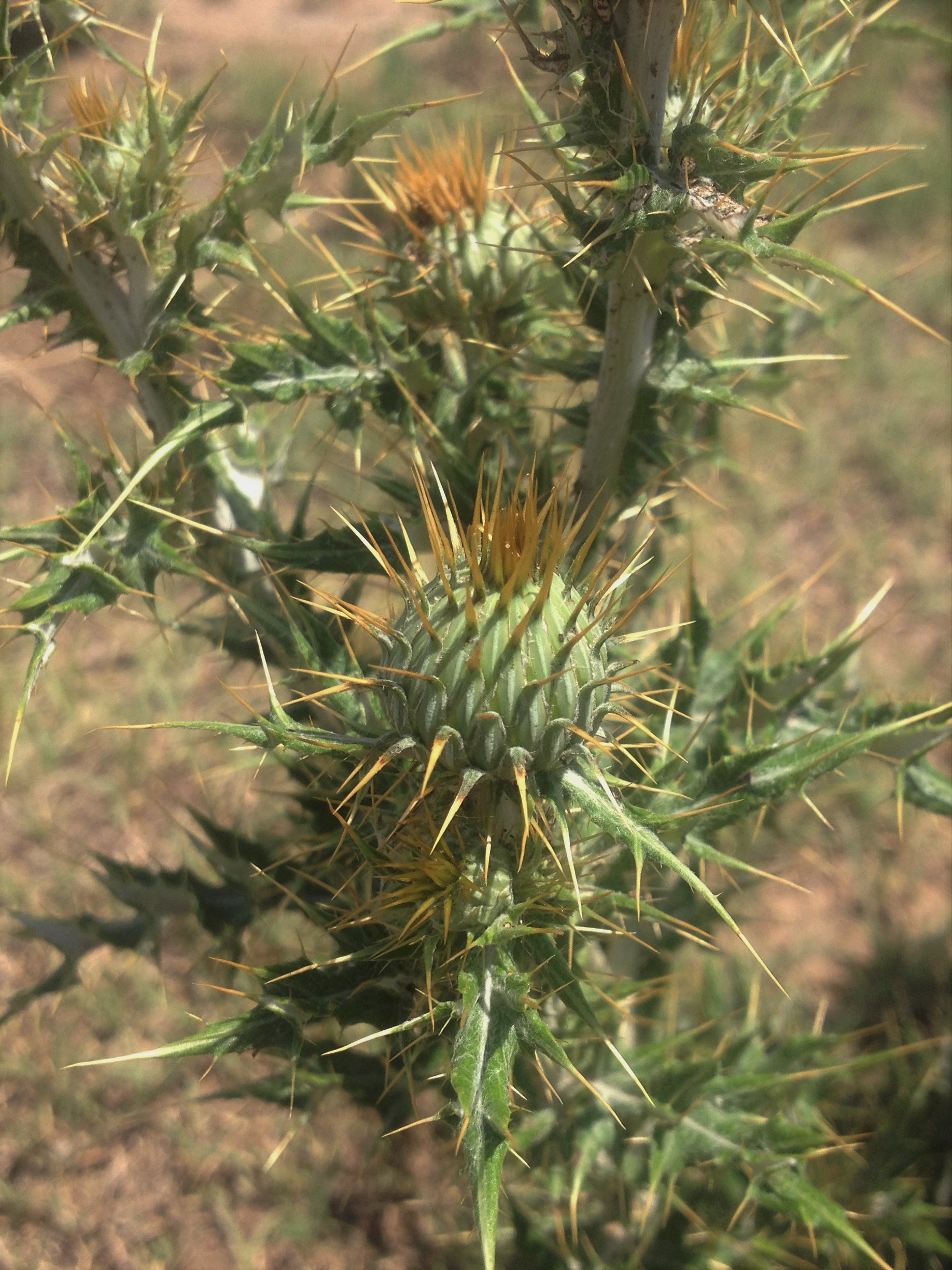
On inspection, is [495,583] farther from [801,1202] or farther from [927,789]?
[801,1202]

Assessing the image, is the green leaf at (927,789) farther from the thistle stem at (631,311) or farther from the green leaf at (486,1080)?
the green leaf at (486,1080)

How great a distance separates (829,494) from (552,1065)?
427 centimetres

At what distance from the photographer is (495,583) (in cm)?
145

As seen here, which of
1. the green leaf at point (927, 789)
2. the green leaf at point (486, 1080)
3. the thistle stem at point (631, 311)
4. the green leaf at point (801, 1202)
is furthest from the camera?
the green leaf at point (927, 789)

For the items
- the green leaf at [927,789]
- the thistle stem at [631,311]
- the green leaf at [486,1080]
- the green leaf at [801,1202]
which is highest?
the thistle stem at [631,311]

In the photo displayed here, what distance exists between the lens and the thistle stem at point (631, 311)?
1.45m

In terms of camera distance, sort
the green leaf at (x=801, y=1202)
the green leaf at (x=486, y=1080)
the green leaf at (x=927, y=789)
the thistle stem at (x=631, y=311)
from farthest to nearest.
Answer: the green leaf at (x=927, y=789)
the green leaf at (x=801, y=1202)
the thistle stem at (x=631, y=311)
the green leaf at (x=486, y=1080)

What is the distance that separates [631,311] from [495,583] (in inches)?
24.6

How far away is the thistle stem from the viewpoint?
145cm

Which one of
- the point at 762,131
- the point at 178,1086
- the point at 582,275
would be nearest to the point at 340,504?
the point at 178,1086

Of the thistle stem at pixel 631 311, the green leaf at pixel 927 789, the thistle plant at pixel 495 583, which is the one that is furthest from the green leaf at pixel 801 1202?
the thistle stem at pixel 631 311

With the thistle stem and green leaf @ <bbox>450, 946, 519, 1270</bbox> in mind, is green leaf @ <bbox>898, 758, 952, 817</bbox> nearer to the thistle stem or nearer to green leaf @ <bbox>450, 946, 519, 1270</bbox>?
the thistle stem

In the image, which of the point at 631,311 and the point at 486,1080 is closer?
the point at 486,1080

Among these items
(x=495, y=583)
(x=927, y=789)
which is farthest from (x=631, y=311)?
(x=927, y=789)
